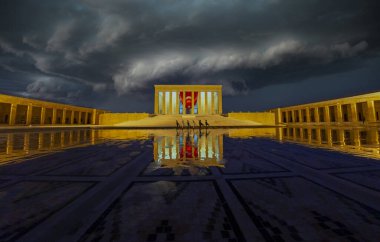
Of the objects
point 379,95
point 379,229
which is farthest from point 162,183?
point 379,95

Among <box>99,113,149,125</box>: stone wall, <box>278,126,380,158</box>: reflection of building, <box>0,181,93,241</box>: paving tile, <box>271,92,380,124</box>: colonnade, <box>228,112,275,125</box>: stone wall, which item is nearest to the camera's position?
<box>0,181,93,241</box>: paving tile

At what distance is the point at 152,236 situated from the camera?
2.33 m

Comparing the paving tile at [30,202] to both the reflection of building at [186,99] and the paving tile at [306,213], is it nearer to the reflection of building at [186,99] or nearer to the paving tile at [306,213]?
the paving tile at [306,213]

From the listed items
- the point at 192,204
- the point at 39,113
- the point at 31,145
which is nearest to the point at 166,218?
the point at 192,204

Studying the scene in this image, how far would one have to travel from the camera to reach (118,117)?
197 feet

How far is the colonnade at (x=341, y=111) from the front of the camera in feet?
126

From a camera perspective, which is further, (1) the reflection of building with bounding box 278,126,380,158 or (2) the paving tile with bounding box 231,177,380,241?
(1) the reflection of building with bounding box 278,126,380,158

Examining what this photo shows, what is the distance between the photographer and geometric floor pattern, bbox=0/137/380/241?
2393mm

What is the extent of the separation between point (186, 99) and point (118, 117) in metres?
24.8

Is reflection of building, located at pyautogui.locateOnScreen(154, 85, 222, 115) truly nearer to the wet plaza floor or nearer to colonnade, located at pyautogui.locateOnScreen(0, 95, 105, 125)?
colonnade, located at pyautogui.locateOnScreen(0, 95, 105, 125)

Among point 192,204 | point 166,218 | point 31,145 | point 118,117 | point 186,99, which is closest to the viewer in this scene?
point 166,218

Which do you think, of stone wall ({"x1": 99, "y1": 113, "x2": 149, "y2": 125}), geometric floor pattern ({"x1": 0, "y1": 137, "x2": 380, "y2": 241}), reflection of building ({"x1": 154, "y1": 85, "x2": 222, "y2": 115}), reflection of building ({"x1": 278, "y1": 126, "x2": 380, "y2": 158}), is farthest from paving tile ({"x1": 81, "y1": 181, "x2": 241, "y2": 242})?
reflection of building ({"x1": 154, "y1": 85, "x2": 222, "y2": 115})

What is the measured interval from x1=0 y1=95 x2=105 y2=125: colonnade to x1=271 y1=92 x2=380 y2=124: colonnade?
66773 mm

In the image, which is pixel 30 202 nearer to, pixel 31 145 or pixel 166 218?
pixel 166 218
